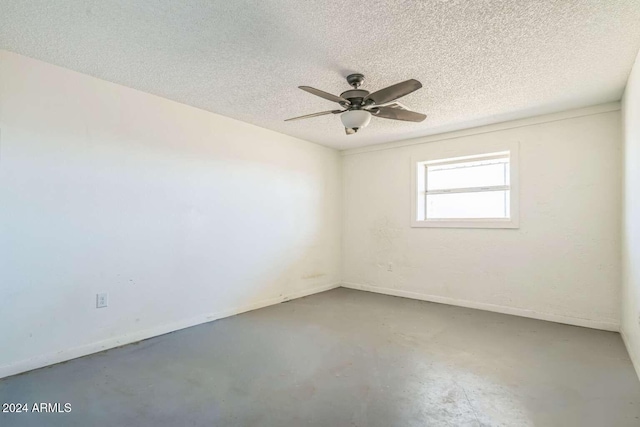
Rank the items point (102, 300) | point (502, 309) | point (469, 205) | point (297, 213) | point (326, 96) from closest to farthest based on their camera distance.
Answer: point (326, 96) → point (102, 300) → point (502, 309) → point (469, 205) → point (297, 213)

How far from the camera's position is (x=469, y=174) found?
439 centimetres

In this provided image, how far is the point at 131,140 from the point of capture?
2.99 m

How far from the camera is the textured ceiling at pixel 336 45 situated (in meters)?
1.86

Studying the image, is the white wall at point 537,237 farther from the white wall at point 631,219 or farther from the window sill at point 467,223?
the white wall at point 631,219

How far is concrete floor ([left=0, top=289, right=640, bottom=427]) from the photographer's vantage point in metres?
1.83

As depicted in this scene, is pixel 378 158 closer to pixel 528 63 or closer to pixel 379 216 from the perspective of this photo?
pixel 379 216

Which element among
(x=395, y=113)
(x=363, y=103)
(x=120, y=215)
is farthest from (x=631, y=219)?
(x=120, y=215)

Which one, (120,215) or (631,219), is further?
(120,215)

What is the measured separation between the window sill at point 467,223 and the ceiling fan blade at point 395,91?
8.20 feet

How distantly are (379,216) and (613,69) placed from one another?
309 centimetres

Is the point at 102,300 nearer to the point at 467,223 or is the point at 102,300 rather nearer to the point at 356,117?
the point at 356,117

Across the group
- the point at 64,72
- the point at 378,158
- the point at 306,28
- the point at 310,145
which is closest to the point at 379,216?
the point at 378,158

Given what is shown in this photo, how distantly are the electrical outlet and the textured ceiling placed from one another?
1857 mm

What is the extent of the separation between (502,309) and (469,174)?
176cm
